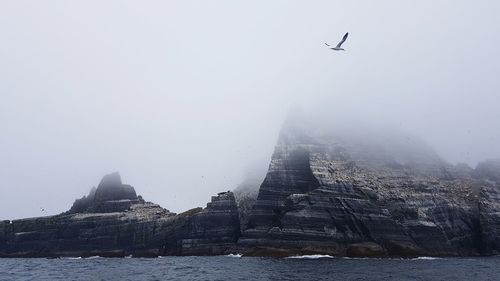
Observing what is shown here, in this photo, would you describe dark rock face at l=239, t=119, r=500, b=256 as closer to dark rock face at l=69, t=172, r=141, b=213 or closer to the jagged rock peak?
dark rock face at l=69, t=172, r=141, b=213

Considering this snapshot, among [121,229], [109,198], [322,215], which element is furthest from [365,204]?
[109,198]

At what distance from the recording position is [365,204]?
118312 mm

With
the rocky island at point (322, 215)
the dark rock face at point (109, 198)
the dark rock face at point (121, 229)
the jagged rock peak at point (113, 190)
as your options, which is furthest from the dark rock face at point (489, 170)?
the jagged rock peak at point (113, 190)

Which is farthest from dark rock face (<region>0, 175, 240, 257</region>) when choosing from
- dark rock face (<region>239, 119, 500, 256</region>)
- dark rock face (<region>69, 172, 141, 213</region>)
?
dark rock face (<region>239, 119, 500, 256</region>)

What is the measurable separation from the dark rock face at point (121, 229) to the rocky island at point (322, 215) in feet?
1.05

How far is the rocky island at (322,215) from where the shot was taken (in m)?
115

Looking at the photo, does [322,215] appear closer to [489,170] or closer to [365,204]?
[365,204]

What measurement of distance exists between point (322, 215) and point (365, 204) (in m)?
11.0

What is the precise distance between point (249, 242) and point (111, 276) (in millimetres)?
50575

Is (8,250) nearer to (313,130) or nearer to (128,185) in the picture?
(128,185)

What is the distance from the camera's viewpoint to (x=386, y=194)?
416ft

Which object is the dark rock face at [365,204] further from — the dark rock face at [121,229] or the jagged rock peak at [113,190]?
the jagged rock peak at [113,190]

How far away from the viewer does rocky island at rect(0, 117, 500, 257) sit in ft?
378

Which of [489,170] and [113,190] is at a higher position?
[113,190]
